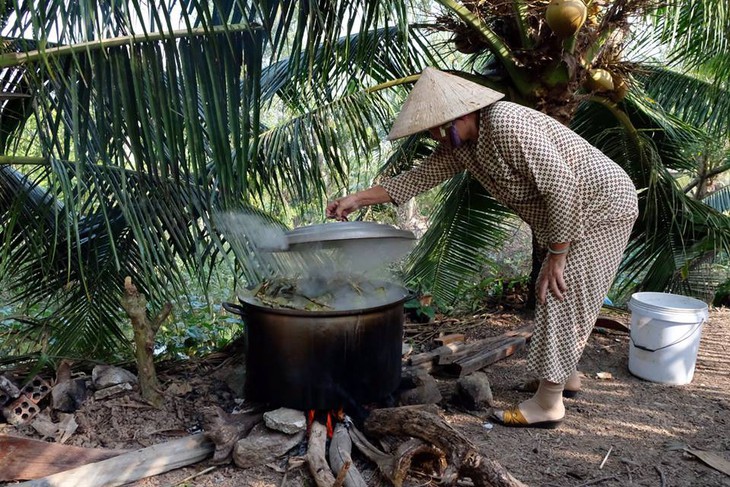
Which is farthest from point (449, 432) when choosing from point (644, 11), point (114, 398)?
point (644, 11)

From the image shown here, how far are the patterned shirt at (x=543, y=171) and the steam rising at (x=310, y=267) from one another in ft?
1.72

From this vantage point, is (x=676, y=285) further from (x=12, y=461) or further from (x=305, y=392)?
(x=12, y=461)

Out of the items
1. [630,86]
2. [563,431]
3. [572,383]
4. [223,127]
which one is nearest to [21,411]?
[223,127]

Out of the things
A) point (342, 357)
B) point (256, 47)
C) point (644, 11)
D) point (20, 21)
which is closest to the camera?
point (20, 21)

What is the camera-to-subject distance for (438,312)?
496 cm

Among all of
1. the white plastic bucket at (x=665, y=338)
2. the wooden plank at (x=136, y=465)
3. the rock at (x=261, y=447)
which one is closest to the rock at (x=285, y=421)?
the rock at (x=261, y=447)

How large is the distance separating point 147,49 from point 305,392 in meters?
1.60

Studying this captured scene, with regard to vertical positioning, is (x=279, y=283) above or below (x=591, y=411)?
above

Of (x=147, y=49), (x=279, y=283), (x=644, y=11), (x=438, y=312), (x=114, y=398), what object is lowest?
(x=438, y=312)

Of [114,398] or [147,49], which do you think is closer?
[147,49]

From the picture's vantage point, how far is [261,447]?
246 cm

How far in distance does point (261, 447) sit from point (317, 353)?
1.53 feet

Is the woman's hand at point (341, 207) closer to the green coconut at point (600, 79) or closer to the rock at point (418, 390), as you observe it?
Answer: the rock at point (418, 390)

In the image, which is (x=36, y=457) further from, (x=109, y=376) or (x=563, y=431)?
(x=563, y=431)
